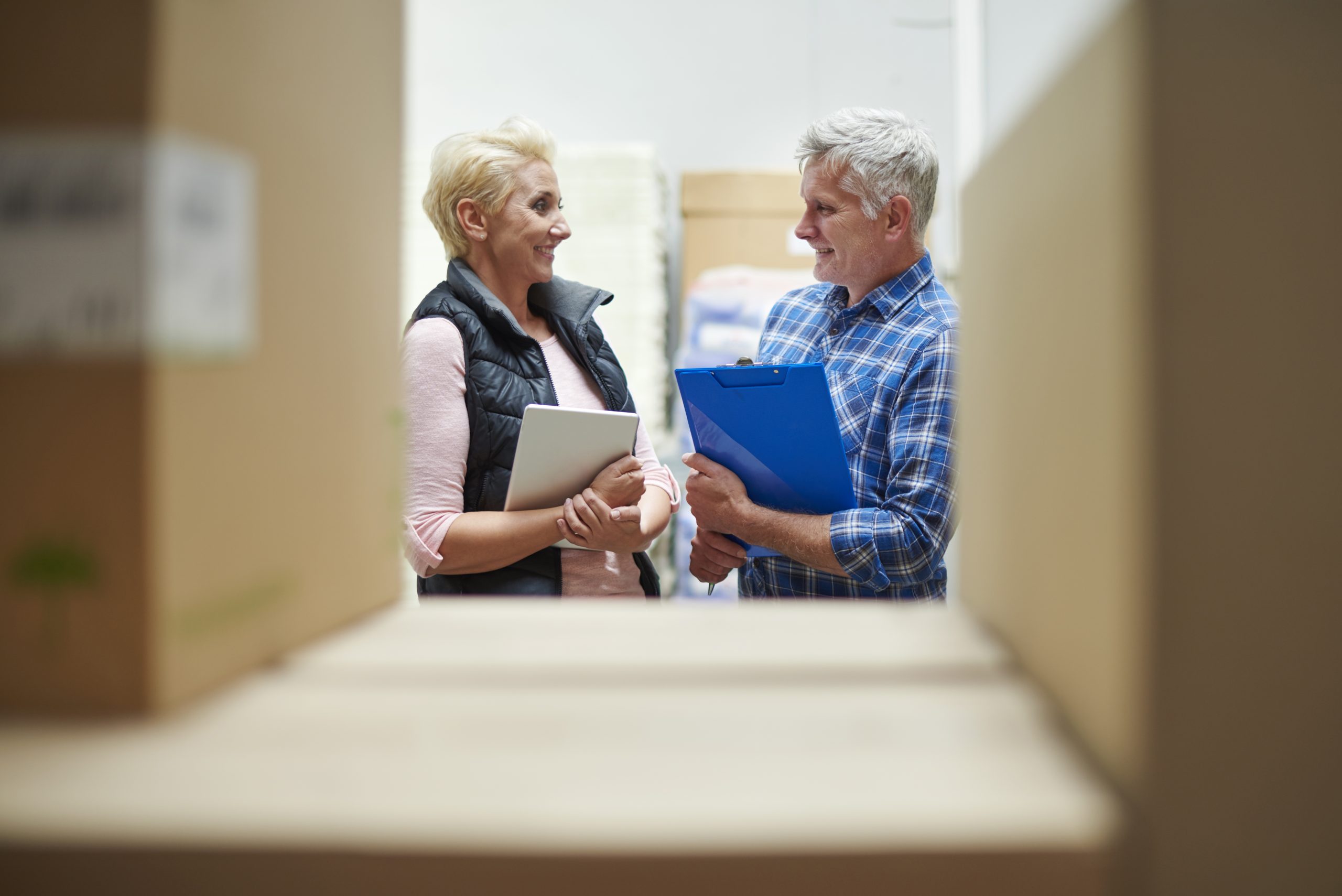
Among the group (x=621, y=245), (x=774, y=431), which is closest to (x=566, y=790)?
(x=774, y=431)

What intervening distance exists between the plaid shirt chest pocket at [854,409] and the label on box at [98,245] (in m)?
1.18

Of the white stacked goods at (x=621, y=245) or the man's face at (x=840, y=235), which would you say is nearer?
the man's face at (x=840, y=235)

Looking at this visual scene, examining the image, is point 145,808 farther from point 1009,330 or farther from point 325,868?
point 1009,330

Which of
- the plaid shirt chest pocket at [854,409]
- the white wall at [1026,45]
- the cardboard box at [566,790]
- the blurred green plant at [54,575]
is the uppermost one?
the white wall at [1026,45]

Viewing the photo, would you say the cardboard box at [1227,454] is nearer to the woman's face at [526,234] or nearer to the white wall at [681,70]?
the woman's face at [526,234]

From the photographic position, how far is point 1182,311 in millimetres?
287

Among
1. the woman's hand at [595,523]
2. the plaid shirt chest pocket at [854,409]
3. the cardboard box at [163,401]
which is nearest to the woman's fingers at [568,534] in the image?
the woman's hand at [595,523]

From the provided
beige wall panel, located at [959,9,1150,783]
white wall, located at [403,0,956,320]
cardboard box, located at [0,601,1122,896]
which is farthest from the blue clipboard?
white wall, located at [403,0,956,320]

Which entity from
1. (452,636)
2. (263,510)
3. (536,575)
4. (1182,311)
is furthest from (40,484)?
(536,575)

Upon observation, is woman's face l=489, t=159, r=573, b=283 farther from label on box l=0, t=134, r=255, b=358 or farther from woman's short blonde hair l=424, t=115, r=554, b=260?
label on box l=0, t=134, r=255, b=358

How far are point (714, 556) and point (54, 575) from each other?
1258 millimetres

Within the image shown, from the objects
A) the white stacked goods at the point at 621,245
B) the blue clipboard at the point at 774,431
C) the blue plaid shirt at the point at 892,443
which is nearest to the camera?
the blue clipboard at the point at 774,431

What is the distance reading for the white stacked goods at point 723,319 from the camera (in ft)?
8.77

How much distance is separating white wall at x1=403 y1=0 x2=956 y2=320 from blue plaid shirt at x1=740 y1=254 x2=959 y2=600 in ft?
5.96
